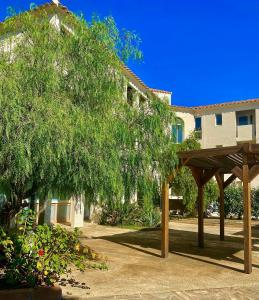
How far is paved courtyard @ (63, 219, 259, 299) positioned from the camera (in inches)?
328

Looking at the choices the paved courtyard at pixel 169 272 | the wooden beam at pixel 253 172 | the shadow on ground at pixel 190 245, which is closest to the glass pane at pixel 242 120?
the shadow on ground at pixel 190 245

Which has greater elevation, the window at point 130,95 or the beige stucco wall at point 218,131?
the beige stucco wall at point 218,131

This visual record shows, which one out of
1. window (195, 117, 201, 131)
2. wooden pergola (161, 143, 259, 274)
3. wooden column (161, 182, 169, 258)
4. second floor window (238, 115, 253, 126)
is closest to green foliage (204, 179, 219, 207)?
second floor window (238, 115, 253, 126)

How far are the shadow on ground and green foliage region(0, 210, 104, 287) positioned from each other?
18.0ft

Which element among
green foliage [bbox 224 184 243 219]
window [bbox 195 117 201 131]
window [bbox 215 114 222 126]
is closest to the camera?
green foliage [bbox 224 184 243 219]

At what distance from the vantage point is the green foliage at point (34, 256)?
23.6ft

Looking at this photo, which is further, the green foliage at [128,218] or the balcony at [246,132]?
the balcony at [246,132]

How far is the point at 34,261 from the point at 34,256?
101mm

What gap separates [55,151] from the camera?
732 centimetres

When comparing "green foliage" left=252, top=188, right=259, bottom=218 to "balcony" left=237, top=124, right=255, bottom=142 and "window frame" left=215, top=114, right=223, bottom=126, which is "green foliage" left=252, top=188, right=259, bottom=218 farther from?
"window frame" left=215, top=114, right=223, bottom=126

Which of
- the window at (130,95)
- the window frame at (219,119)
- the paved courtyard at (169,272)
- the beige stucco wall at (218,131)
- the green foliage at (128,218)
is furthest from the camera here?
the window frame at (219,119)

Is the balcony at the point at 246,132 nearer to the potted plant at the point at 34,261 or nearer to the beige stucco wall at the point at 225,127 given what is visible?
the beige stucco wall at the point at 225,127

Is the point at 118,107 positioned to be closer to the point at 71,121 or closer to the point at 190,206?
the point at 71,121

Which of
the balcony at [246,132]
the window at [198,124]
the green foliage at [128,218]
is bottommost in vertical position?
the green foliage at [128,218]
